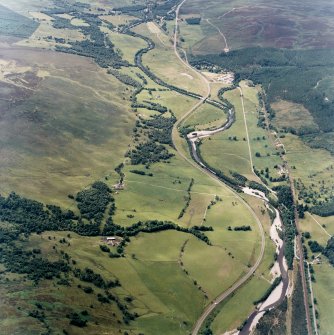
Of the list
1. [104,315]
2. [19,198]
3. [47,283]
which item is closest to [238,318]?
[104,315]

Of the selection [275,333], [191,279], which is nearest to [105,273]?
[191,279]

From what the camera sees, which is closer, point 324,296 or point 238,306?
point 238,306

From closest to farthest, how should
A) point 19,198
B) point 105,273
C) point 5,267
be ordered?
point 5,267, point 105,273, point 19,198

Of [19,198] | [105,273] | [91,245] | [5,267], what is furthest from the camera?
[19,198]

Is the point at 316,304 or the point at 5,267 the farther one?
the point at 316,304

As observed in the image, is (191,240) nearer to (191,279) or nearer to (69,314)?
(191,279)

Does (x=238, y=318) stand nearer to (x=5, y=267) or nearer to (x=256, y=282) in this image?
(x=256, y=282)

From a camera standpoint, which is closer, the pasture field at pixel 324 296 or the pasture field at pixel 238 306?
the pasture field at pixel 238 306

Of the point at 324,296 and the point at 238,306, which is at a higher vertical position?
the point at 324,296

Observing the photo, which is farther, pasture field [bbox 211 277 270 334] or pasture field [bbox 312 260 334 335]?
pasture field [bbox 312 260 334 335]
